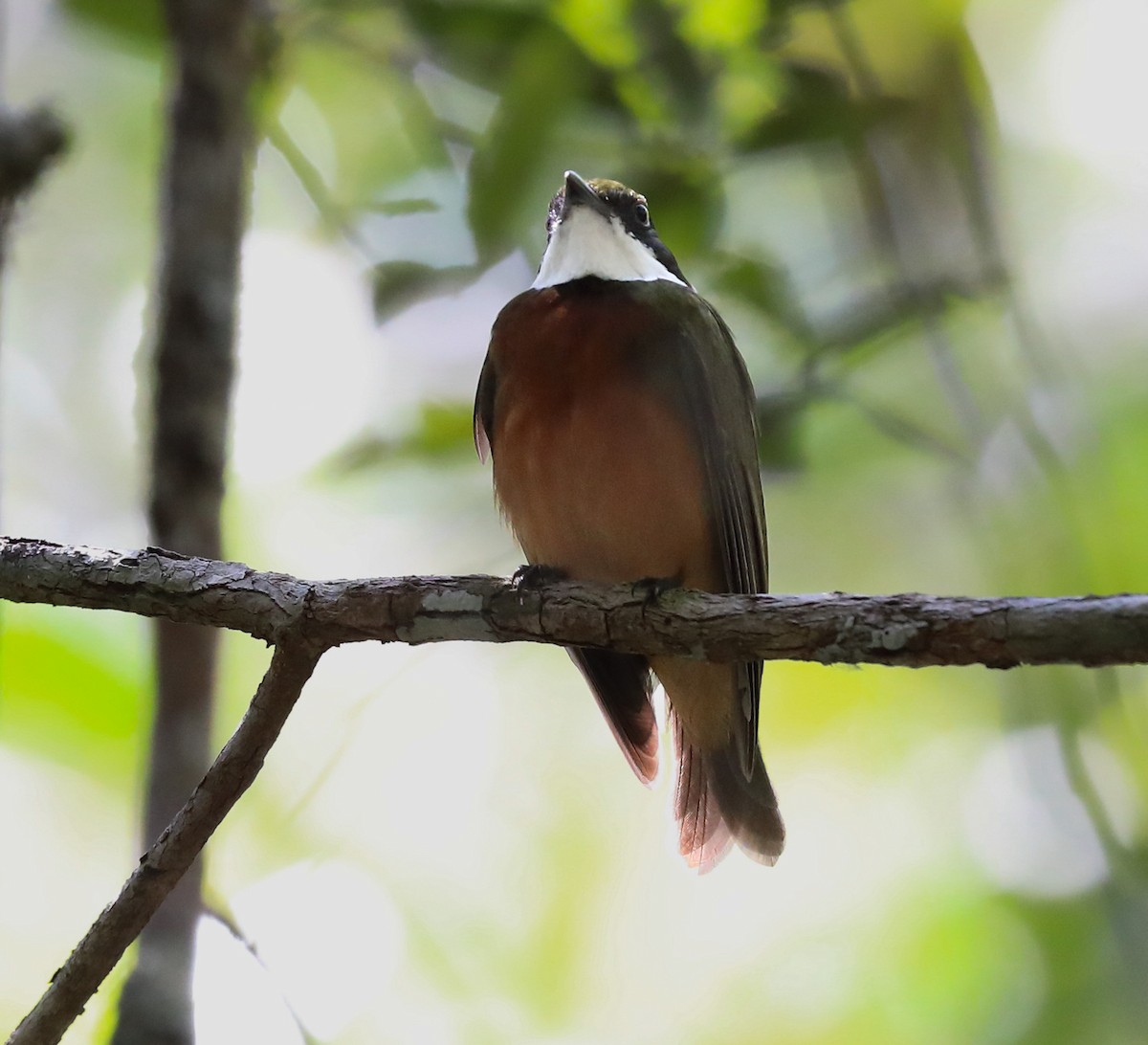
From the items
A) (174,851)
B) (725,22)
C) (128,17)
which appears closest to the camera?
(174,851)

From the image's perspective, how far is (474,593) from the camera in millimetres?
2895

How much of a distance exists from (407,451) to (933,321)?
211 cm

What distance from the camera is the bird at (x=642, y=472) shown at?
374cm

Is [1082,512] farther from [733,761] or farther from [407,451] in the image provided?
[407,451]

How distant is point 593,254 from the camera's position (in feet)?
14.2

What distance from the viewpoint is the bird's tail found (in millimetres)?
4203

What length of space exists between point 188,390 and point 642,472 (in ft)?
4.92

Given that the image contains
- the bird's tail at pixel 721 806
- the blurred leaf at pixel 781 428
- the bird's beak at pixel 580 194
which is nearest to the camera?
the bird's tail at pixel 721 806

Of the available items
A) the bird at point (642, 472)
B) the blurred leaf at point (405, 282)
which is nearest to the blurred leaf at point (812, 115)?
the bird at point (642, 472)

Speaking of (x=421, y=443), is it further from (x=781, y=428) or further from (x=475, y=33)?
(x=475, y=33)

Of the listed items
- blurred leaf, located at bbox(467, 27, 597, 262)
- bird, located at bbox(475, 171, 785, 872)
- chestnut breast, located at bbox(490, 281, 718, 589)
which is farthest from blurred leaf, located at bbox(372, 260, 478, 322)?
chestnut breast, located at bbox(490, 281, 718, 589)

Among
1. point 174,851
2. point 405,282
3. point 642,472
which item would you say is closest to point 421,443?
point 405,282

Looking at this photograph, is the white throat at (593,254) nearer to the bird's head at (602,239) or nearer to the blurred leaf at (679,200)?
the bird's head at (602,239)

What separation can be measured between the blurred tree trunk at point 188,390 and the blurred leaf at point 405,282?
0.65 m
